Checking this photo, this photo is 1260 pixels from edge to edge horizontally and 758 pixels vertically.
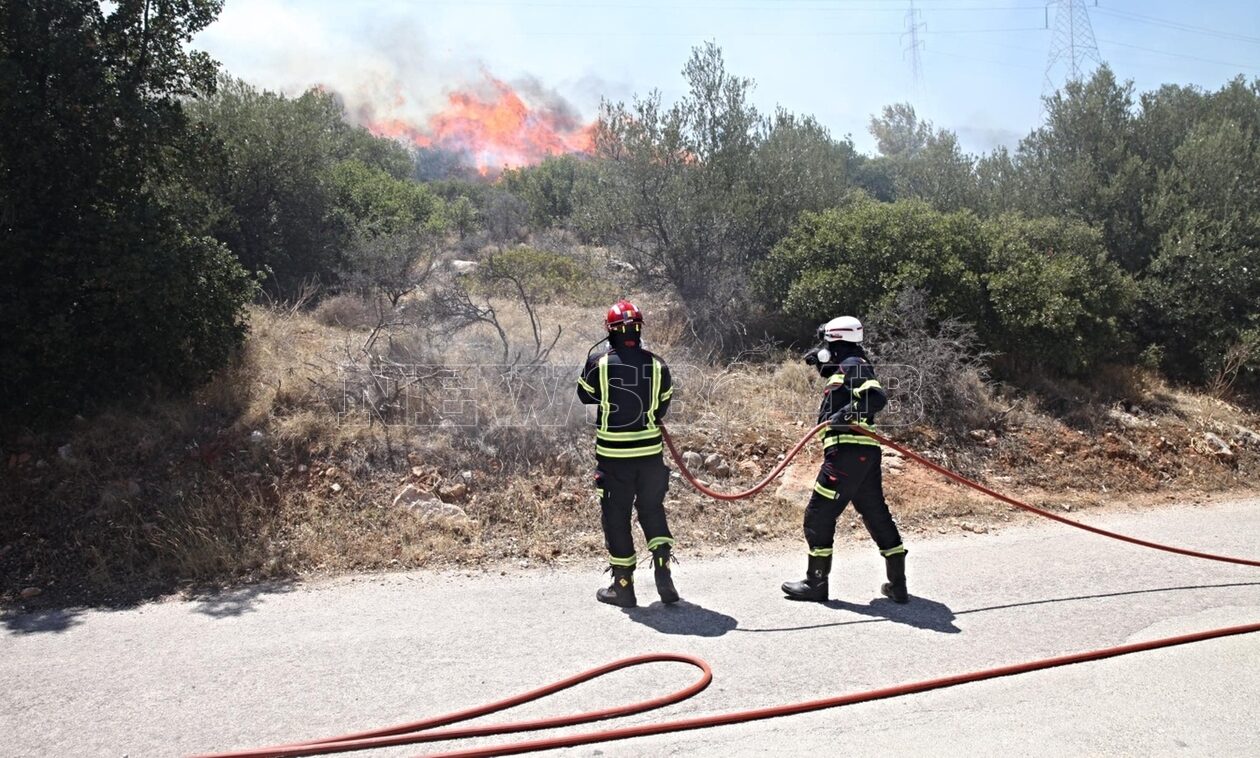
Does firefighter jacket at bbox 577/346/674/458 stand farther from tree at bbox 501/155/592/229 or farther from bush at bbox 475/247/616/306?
tree at bbox 501/155/592/229

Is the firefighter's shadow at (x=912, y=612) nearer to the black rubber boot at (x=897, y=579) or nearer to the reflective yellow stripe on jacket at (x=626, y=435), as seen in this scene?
the black rubber boot at (x=897, y=579)

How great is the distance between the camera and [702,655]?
4.81m

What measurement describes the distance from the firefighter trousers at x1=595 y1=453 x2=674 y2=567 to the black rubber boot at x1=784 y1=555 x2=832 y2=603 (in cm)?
97

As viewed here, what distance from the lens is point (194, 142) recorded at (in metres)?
8.19

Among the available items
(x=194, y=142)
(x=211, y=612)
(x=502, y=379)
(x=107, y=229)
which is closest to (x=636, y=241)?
(x=502, y=379)

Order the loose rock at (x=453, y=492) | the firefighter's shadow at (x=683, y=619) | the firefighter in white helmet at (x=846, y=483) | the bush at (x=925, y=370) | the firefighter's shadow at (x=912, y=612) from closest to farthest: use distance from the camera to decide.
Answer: the firefighter's shadow at (x=683, y=619) → the firefighter's shadow at (x=912, y=612) → the firefighter in white helmet at (x=846, y=483) → the loose rock at (x=453, y=492) → the bush at (x=925, y=370)

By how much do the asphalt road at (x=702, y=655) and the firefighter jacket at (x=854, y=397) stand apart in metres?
1.17

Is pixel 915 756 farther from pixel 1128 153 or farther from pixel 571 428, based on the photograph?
pixel 1128 153

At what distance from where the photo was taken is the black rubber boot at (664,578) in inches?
Result: 221

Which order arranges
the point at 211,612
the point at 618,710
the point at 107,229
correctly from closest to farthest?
1. the point at 618,710
2. the point at 211,612
3. the point at 107,229

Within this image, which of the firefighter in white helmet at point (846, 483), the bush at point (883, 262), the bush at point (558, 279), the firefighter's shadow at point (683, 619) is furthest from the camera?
the bush at point (558, 279)

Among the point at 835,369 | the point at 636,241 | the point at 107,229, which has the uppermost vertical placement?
the point at 636,241

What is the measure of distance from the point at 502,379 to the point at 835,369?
4.07 m

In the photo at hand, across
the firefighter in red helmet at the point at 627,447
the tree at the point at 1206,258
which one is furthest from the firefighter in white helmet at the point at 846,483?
the tree at the point at 1206,258
